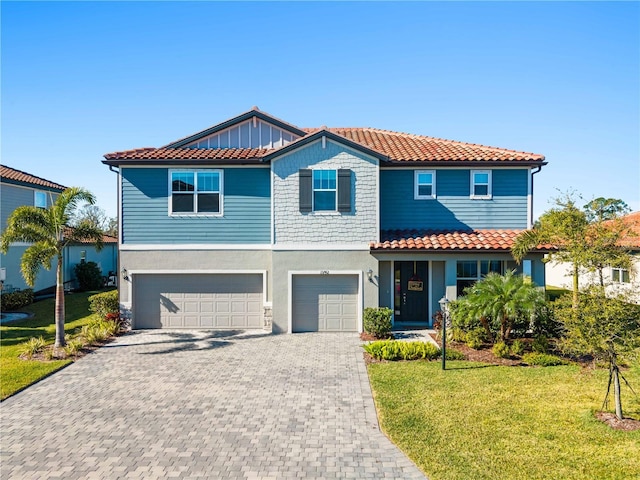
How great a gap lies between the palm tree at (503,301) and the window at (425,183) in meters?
4.85

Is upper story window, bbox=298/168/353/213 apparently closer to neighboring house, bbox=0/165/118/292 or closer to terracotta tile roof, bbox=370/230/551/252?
terracotta tile roof, bbox=370/230/551/252

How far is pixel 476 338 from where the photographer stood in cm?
1294

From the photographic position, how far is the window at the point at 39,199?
2427 centimetres

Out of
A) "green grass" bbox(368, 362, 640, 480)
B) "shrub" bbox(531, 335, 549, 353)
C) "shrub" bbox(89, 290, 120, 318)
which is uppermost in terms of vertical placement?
"shrub" bbox(89, 290, 120, 318)

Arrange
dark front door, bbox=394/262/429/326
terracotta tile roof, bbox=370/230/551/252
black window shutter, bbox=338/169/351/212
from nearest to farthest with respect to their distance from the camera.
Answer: terracotta tile roof, bbox=370/230/551/252 → black window shutter, bbox=338/169/351/212 → dark front door, bbox=394/262/429/326

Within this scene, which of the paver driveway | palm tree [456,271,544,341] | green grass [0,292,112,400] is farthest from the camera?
palm tree [456,271,544,341]

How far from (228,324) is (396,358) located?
24.4ft

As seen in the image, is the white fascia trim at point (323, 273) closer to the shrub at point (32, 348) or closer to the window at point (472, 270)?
the window at point (472, 270)

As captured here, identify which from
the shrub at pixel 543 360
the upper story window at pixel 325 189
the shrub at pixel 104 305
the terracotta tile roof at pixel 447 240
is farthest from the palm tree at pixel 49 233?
the shrub at pixel 543 360

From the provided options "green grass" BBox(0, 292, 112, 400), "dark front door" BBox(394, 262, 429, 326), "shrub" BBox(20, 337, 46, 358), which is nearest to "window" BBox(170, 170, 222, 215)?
"shrub" BBox(20, 337, 46, 358)

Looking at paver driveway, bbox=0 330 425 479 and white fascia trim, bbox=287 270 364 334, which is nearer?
paver driveway, bbox=0 330 425 479

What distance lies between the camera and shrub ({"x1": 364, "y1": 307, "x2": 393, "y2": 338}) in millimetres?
14180

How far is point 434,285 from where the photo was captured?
16.1 metres

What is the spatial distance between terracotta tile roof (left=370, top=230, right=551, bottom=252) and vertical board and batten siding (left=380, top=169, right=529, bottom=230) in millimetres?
434
